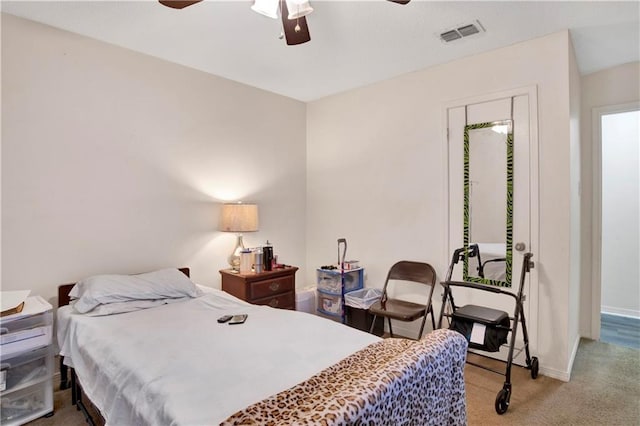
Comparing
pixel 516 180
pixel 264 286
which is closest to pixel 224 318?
pixel 264 286

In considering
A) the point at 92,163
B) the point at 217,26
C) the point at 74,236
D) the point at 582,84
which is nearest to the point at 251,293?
the point at 74,236

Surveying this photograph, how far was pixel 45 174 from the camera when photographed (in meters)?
2.38

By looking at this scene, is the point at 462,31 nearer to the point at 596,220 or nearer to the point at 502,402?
the point at 596,220

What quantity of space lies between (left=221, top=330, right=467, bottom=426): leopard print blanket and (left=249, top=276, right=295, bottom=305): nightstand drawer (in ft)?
5.37

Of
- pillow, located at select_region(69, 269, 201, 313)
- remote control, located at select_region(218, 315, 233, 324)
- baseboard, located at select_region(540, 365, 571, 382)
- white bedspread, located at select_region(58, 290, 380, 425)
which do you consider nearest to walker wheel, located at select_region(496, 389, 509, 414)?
baseboard, located at select_region(540, 365, 571, 382)

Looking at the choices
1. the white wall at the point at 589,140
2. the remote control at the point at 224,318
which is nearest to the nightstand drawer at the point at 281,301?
the remote control at the point at 224,318

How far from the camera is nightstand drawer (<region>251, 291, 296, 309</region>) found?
3.12 meters

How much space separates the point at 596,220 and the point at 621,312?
1.62m

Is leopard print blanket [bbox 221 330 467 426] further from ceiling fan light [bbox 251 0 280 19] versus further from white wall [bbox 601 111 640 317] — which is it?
white wall [bbox 601 111 640 317]

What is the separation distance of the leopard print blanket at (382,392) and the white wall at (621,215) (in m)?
3.74

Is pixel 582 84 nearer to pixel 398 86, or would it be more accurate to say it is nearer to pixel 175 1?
pixel 398 86

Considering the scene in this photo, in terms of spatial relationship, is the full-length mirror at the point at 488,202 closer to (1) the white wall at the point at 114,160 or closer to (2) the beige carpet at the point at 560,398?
(2) the beige carpet at the point at 560,398

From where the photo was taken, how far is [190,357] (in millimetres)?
1523

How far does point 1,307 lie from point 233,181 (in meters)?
2.02
